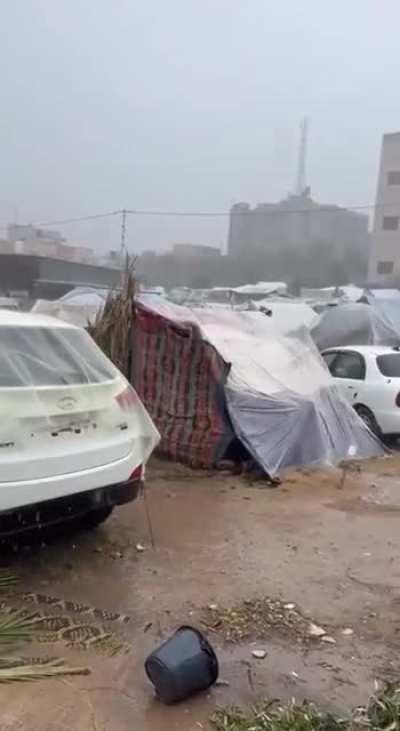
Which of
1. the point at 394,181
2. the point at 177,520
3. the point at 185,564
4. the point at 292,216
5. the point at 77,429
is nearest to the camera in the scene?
the point at 77,429

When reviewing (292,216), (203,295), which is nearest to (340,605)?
(203,295)

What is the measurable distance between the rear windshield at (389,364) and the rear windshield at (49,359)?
5569 mm

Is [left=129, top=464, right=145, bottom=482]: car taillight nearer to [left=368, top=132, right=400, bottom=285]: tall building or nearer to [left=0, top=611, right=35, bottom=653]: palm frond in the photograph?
[left=0, top=611, right=35, bottom=653]: palm frond

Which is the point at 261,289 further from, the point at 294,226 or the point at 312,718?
the point at 312,718

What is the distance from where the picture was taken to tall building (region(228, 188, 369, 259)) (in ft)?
127

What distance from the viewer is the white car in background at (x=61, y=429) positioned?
4.08 m

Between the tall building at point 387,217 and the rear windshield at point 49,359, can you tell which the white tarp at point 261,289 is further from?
the rear windshield at point 49,359

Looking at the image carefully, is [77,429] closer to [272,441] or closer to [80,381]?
[80,381]

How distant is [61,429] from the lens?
4363 millimetres

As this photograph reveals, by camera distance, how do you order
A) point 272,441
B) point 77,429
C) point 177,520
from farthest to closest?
point 272,441 → point 177,520 → point 77,429

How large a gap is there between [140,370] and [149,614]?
14.8ft

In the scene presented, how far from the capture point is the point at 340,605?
4.32 meters

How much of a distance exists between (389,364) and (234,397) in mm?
3134

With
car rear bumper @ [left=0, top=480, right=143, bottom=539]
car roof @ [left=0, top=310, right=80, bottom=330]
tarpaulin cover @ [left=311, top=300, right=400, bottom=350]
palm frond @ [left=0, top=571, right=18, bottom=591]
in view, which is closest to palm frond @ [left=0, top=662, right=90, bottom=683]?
car rear bumper @ [left=0, top=480, right=143, bottom=539]
